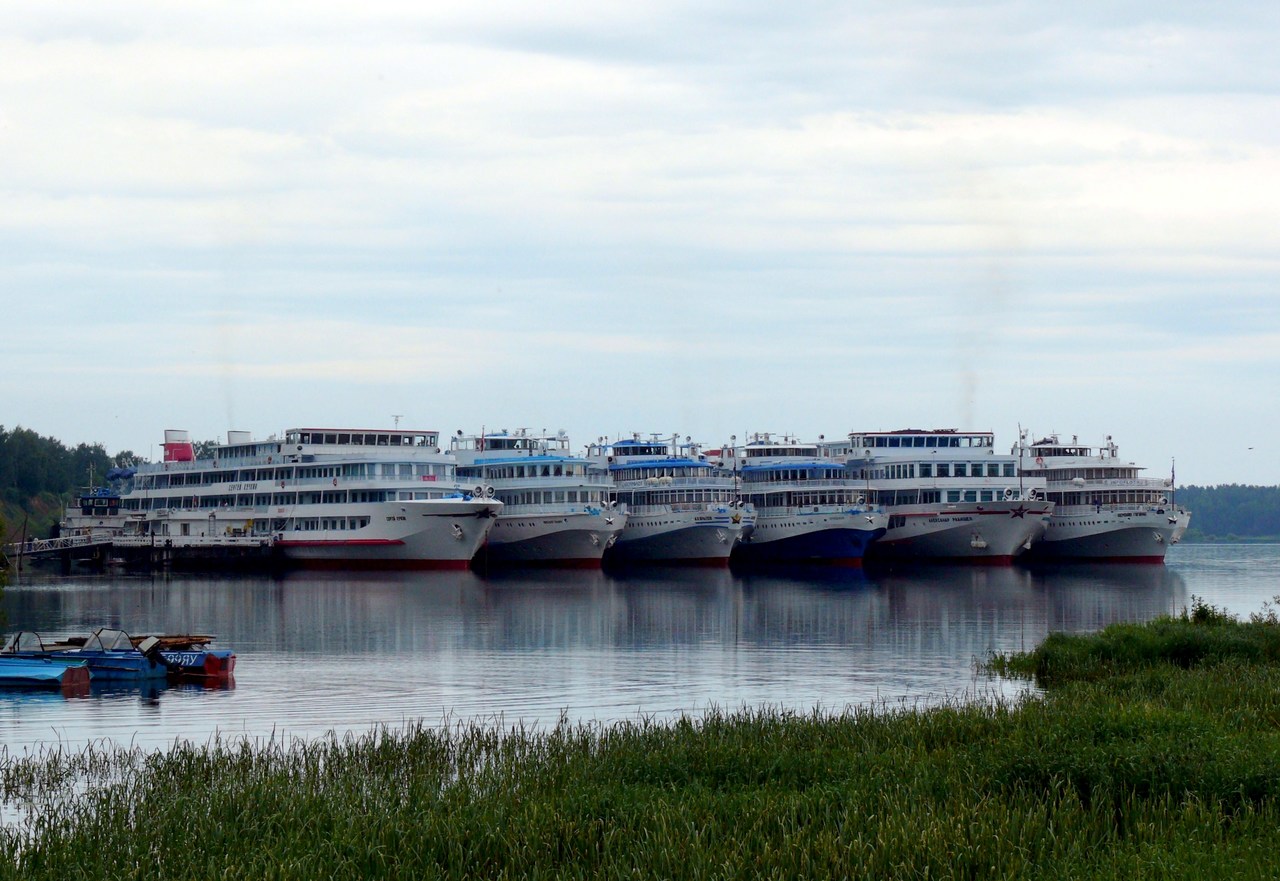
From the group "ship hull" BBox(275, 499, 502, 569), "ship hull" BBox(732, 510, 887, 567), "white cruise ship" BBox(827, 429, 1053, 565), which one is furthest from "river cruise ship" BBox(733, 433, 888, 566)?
"ship hull" BBox(275, 499, 502, 569)

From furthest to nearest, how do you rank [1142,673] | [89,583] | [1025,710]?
1. [89,583]
2. [1142,673]
3. [1025,710]

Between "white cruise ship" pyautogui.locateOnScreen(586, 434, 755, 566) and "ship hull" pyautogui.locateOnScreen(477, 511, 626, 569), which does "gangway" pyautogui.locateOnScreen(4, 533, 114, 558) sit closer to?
"ship hull" pyautogui.locateOnScreen(477, 511, 626, 569)

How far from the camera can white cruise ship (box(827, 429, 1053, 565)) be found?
10338 centimetres

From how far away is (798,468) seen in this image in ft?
350

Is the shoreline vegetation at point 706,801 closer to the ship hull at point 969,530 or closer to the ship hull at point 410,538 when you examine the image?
the ship hull at point 410,538

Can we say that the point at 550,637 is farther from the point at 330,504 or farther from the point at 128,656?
the point at 330,504

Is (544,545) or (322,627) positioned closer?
Answer: (322,627)

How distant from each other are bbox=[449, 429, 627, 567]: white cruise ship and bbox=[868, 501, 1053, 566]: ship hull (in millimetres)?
20217

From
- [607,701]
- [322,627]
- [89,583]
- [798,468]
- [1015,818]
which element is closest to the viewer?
[1015,818]

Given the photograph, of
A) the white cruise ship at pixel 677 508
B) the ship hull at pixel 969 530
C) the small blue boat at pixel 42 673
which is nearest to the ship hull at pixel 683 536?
the white cruise ship at pixel 677 508

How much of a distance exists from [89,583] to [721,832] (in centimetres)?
7427

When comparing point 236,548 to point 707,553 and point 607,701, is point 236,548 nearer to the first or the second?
point 707,553

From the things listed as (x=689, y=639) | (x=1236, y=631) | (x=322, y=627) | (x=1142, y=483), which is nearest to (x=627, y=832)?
(x=1236, y=631)

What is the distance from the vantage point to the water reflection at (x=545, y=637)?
34.5 m
